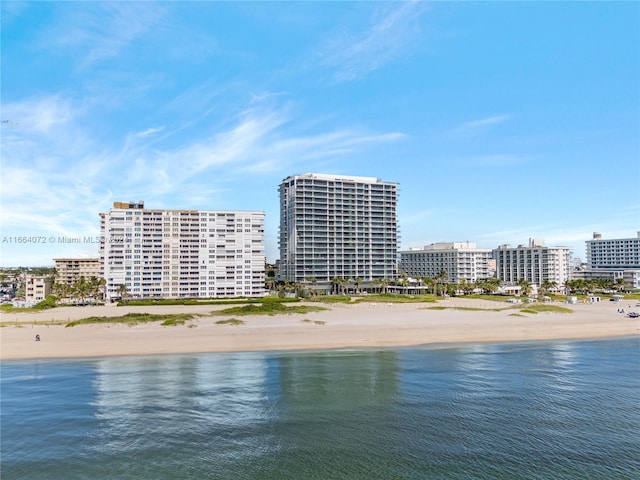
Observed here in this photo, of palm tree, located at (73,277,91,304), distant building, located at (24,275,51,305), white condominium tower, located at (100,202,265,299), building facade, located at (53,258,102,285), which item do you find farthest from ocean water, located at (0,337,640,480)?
building facade, located at (53,258,102,285)

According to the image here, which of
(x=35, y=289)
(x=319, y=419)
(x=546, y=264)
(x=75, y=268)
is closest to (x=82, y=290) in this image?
(x=35, y=289)

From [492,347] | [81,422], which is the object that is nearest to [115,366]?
[81,422]

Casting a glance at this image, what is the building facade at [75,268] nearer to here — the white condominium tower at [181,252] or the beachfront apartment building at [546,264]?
the white condominium tower at [181,252]

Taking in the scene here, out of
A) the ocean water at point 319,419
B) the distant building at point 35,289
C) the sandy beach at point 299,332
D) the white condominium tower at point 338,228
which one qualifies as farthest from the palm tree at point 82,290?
the ocean water at point 319,419

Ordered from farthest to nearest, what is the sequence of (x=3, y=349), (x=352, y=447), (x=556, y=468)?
(x=3, y=349), (x=352, y=447), (x=556, y=468)

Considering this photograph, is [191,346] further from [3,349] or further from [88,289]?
[88,289]
